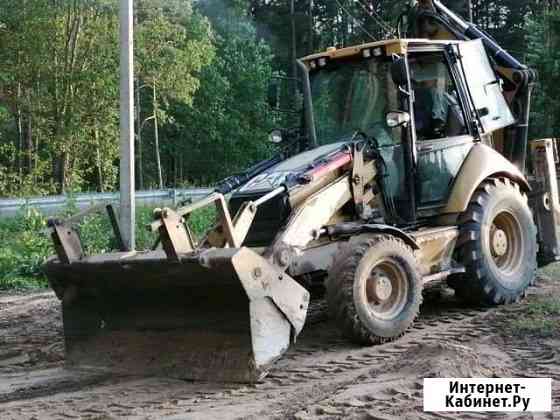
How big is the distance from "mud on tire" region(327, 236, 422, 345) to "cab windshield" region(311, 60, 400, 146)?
4.79 ft

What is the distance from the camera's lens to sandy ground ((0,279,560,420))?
18.3ft

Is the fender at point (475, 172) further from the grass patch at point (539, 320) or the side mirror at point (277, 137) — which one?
the side mirror at point (277, 137)

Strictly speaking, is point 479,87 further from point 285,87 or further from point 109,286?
point 109,286

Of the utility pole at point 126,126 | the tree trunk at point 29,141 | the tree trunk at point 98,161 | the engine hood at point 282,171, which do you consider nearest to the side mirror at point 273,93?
the engine hood at point 282,171

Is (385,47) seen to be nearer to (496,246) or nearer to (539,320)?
(496,246)

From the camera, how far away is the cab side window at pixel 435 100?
8820 millimetres

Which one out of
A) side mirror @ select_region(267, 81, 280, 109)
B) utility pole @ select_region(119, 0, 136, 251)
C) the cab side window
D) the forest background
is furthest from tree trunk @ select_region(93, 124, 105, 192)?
the cab side window

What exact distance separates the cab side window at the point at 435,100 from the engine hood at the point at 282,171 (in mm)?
1152

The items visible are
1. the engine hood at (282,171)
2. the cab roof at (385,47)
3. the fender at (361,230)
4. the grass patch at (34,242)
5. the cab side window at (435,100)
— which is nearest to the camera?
the fender at (361,230)

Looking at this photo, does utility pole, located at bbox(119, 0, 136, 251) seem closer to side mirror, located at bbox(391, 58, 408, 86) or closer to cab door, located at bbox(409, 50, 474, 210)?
cab door, located at bbox(409, 50, 474, 210)

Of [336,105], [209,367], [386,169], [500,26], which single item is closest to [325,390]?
[209,367]

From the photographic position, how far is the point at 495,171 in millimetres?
8992

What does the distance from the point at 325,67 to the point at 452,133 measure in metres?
1.61

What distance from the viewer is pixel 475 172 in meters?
8.76
